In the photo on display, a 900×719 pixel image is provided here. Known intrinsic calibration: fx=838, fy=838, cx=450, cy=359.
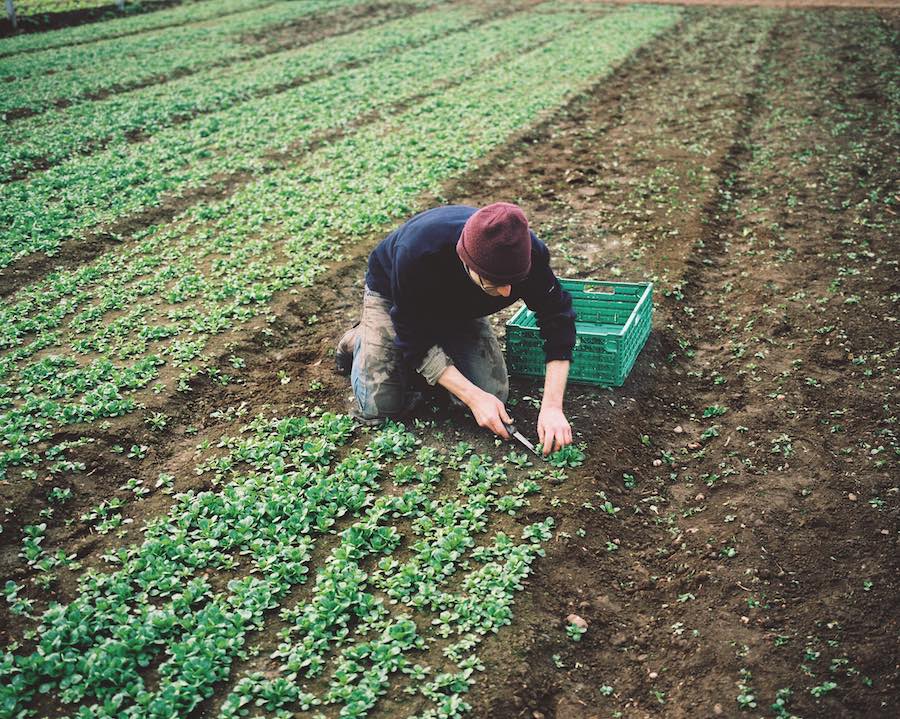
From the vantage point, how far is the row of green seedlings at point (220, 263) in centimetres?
636

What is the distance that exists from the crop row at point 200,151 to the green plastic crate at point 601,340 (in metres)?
5.40

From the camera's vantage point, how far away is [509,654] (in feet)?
13.4

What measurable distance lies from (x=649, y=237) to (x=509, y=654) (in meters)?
5.75

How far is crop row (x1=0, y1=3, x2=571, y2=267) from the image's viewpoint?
9.56m

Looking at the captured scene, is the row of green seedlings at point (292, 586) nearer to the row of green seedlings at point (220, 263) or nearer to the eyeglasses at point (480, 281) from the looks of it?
the eyeglasses at point (480, 281)

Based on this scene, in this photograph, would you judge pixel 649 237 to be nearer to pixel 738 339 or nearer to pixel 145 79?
pixel 738 339

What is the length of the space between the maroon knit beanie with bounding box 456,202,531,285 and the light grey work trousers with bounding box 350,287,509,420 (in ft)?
3.67

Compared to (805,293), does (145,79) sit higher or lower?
higher

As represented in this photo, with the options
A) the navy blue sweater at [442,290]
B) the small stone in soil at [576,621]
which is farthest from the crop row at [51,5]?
the small stone in soil at [576,621]

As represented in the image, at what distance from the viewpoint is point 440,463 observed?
5.45 m

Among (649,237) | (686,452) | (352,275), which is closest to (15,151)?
(352,275)

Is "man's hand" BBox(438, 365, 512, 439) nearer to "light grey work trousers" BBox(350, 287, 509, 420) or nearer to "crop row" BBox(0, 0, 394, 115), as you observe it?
"light grey work trousers" BBox(350, 287, 509, 420)

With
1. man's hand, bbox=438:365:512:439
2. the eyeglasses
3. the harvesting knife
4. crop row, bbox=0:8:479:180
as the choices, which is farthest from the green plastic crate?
crop row, bbox=0:8:479:180

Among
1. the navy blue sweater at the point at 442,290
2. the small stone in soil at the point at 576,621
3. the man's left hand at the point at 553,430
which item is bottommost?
the small stone in soil at the point at 576,621
